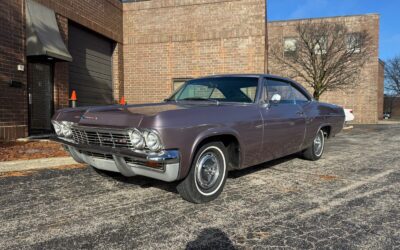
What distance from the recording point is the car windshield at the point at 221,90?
4.60m

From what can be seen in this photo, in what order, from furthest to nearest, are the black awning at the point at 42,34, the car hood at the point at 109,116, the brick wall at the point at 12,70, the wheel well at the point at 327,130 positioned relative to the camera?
the black awning at the point at 42,34 < the brick wall at the point at 12,70 < the wheel well at the point at 327,130 < the car hood at the point at 109,116

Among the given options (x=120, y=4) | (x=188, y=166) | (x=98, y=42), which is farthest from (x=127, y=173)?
(x=120, y=4)

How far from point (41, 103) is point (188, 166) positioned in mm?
8159

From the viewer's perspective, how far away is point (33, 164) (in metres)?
5.88

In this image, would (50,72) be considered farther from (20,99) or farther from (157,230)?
(157,230)

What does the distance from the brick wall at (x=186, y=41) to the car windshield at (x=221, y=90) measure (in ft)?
28.5

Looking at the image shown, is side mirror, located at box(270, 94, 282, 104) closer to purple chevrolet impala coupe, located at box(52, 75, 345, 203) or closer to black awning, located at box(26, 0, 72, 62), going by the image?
purple chevrolet impala coupe, located at box(52, 75, 345, 203)

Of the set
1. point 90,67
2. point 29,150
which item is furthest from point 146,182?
point 90,67

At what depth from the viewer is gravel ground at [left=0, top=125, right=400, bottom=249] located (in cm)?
288

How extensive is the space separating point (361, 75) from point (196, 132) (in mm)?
21098

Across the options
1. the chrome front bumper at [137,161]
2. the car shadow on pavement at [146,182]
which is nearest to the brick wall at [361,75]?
the car shadow on pavement at [146,182]

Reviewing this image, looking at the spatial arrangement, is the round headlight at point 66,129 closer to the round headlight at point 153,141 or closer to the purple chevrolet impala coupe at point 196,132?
the purple chevrolet impala coupe at point 196,132

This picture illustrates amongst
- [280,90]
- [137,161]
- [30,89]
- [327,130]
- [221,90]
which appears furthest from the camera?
[30,89]

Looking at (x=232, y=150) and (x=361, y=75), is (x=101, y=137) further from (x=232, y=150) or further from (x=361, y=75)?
(x=361, y=75)
